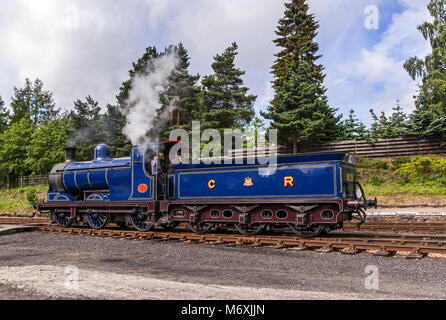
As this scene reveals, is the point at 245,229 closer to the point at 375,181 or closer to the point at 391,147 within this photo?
the point at 375,181

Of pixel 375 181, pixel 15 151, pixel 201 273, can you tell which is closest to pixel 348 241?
pixel 201 273

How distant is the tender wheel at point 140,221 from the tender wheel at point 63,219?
9.96 ft

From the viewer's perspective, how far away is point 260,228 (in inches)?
410

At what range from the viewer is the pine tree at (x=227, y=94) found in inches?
1154

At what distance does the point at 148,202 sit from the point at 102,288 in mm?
6309

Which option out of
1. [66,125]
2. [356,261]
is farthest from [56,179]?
[66,125]

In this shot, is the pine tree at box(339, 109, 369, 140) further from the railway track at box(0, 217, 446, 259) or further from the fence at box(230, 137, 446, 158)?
the railway track at box(0, 217, 446, 259)

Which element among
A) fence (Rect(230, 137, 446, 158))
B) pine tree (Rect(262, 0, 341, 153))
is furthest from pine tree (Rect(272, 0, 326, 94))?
fence (Rect(230, 137, 446, 158))

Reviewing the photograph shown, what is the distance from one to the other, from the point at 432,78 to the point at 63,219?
23431 millimetres

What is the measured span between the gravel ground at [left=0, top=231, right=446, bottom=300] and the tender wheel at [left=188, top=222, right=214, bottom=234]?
156 centimetres

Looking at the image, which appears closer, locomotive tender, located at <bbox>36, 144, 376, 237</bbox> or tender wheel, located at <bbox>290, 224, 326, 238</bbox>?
locomotive tender, located at <bbox>36, 144, 376, 237</bbox>

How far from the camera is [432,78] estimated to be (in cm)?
2375

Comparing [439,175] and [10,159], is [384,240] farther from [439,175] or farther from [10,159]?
[10,159]

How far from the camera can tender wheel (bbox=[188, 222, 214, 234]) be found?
37.1 ft
